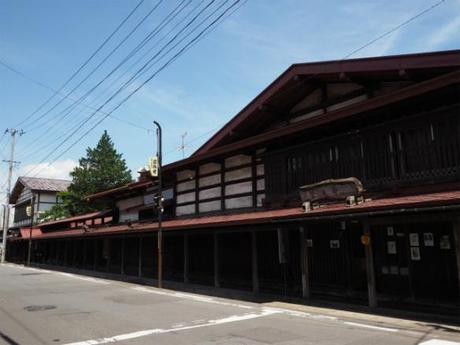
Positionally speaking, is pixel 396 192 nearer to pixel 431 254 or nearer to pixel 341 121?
pixel 431 254

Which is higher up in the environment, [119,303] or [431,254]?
[431,254]

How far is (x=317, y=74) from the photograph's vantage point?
14898mm

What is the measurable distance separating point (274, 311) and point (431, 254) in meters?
4.52

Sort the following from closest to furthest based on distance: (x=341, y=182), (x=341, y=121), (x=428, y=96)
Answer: (x=428, y=96)
(x=341, y=182)
(x=341, y=121)

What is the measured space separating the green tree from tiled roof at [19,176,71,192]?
10.8ft

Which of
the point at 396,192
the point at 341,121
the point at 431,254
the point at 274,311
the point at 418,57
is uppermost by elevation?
the point at 418,57

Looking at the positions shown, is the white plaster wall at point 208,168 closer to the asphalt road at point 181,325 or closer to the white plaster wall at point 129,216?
the asphalt road at point 181,325

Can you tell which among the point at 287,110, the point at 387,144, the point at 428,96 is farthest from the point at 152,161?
the point at 428,96

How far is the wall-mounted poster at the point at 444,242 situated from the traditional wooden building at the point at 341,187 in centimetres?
3

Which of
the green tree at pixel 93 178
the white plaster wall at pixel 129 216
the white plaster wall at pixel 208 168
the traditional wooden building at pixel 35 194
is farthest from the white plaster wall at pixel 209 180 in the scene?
the traditional wooden building at pixel 35 194

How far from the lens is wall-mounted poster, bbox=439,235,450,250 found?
38.8 feet

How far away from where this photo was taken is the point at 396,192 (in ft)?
39.9

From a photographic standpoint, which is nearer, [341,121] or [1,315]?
[1,315]

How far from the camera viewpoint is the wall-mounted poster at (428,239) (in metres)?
12.2
